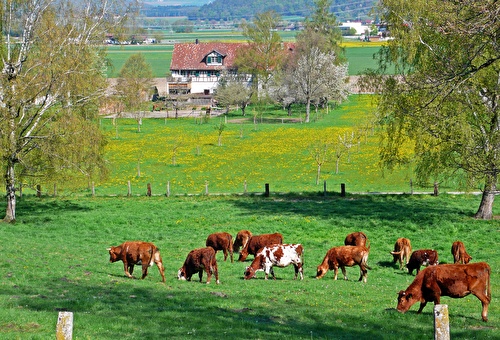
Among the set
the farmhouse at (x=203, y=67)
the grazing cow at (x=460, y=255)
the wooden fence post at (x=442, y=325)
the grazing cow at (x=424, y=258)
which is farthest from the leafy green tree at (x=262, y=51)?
the wooden fence post at (x=442, y=325)

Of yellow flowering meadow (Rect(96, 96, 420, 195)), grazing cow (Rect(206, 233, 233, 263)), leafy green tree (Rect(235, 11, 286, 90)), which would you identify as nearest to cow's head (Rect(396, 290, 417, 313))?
grazing cow (Rect(206, 233, 233, 263))

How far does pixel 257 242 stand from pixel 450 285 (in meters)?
10.3

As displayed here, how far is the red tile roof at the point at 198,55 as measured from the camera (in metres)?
126

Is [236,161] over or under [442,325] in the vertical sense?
over

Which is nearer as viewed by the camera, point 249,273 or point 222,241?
point 249,273

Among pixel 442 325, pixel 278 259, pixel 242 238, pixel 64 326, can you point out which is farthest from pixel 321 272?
pixel 64 326

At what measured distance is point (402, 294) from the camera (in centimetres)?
1495

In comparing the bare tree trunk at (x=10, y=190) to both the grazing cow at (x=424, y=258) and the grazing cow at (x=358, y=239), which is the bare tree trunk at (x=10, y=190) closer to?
the grazing cow at (x=358, y=239)

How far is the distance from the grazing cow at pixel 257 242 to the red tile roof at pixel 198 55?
104600 mm

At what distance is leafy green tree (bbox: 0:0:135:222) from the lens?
104 feet

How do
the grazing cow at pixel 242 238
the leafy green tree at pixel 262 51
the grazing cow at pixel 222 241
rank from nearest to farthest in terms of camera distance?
1. the grazing cow at pixel 222 241
2. the grazing cow at pixel 242 238
3. the leafy green tree at pixel 262 51

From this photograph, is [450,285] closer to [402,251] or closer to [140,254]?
[402,251]

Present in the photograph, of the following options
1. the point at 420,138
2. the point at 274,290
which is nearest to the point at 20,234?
the point at 274,290

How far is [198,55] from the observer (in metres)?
130
